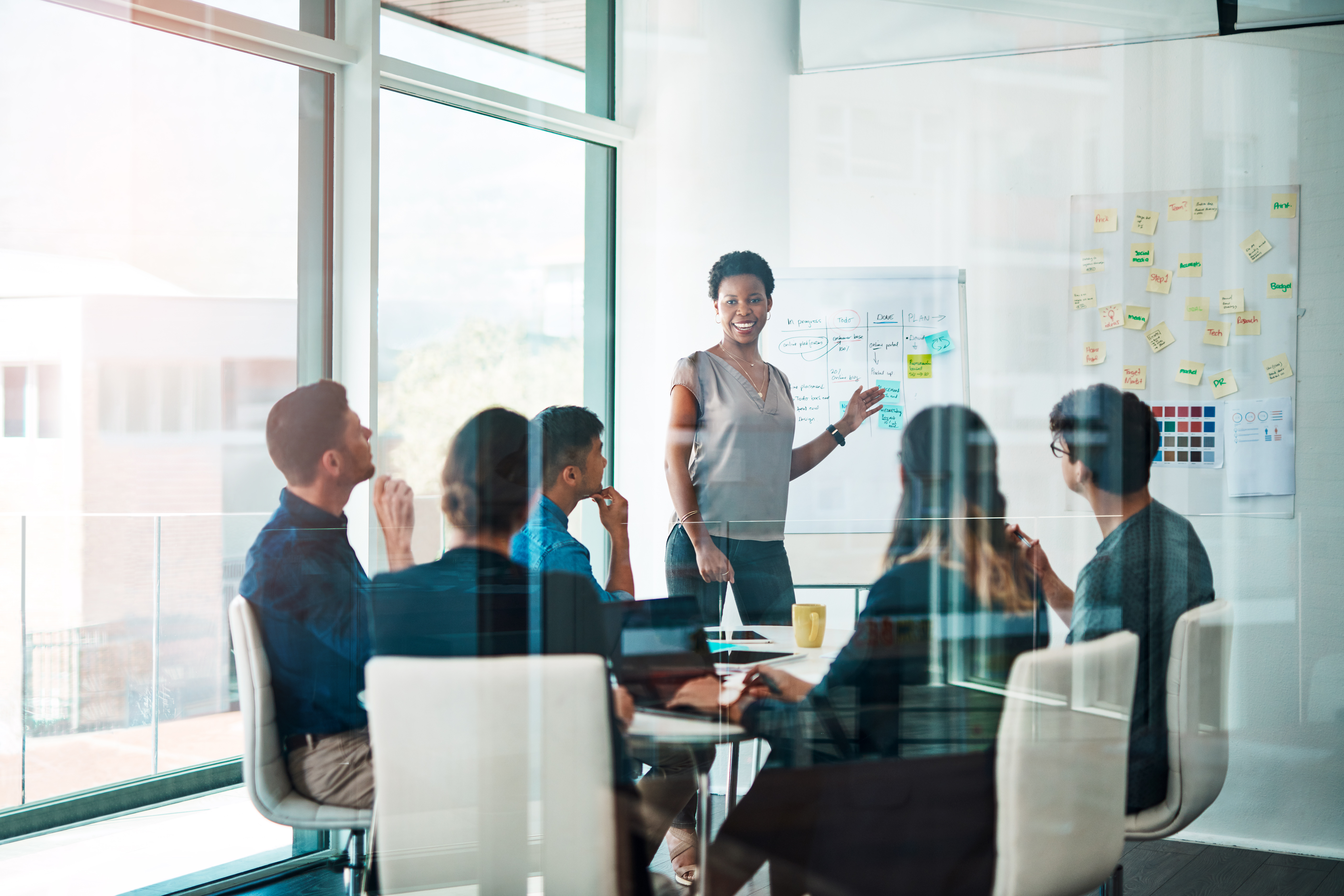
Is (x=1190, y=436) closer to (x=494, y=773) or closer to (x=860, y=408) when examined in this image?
(x=860, y=408)

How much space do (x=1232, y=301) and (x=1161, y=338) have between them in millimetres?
195

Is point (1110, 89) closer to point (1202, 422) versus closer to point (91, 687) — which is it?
point (1202, 422)

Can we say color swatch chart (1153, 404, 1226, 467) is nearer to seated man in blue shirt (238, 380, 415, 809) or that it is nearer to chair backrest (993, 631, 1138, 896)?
chair backrest (993, 631, 1138, 896)

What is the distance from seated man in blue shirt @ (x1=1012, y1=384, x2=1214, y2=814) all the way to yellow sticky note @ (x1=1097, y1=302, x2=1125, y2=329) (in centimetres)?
59

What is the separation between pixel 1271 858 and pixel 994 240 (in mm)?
1835

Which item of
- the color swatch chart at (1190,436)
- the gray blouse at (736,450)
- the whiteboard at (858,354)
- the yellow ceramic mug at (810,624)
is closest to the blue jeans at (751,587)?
the yellow ceramic mug at (810,624)

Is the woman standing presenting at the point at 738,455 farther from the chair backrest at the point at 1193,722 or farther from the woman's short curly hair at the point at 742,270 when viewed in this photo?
the chair backrest at the point at 1193,722

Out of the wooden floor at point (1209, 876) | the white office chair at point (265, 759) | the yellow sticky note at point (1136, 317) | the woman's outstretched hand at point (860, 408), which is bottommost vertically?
the wooden floor at point (1209, 876)

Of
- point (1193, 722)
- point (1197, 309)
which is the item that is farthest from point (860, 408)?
point (1193, 722)

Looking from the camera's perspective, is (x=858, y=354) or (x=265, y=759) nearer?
(x=265, y=759)

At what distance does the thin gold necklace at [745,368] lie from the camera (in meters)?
2.80

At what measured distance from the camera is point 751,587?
7.20 ft

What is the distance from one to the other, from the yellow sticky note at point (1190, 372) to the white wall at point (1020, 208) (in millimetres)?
256

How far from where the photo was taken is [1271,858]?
2.52 m
